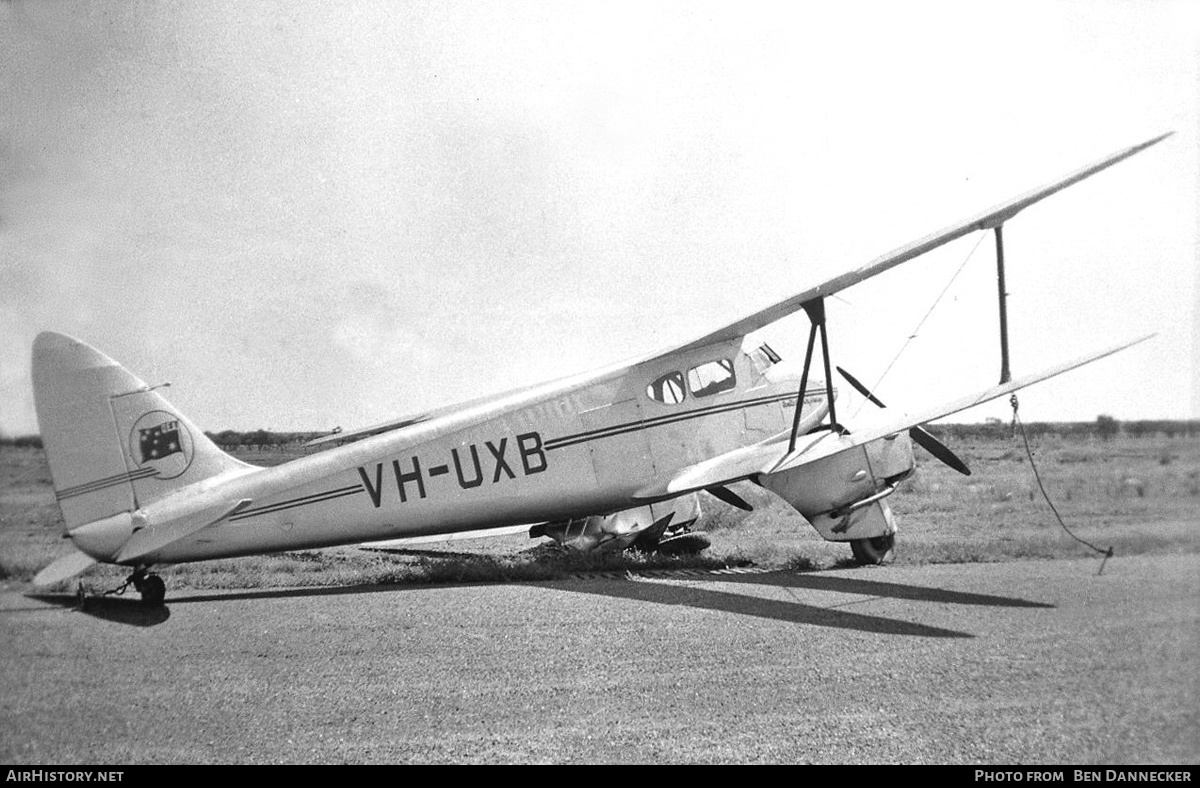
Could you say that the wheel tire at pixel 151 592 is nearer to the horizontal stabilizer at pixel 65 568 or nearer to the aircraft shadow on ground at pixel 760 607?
the horizontal stabilizer at pixel 65 568

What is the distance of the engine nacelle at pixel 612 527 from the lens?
7.94 m

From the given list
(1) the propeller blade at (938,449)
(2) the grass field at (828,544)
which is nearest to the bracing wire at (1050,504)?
(2) the grass field at (828,544)

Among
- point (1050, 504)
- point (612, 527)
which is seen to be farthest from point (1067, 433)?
point (612, 527)

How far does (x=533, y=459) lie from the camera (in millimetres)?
6879

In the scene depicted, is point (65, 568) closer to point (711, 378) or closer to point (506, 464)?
point (506, 464)

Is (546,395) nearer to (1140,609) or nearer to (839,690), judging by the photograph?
(839,690)

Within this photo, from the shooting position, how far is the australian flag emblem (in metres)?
5.05

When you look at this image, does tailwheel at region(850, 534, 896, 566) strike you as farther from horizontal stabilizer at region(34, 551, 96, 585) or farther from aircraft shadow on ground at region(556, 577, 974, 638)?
horizontal stabilizer at region(34, 551, 96, 585)

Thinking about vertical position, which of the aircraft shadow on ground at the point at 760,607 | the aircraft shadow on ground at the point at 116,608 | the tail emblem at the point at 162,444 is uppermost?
the tail emblem at the point at 162,444

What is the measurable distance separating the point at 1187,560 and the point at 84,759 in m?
5.88

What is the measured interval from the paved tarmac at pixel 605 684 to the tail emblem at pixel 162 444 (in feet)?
2.76

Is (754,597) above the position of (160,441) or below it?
below

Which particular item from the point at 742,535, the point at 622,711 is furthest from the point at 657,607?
the point at 742,535

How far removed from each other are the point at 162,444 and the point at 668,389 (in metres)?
4.26
